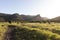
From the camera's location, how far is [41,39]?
19359 mm

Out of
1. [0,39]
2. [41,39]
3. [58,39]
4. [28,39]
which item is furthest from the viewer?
[0,39]

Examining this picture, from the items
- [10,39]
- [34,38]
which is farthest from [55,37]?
[10,39]

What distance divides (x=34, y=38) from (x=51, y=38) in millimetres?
2093

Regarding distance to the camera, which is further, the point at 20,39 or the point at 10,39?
the point at 10,39

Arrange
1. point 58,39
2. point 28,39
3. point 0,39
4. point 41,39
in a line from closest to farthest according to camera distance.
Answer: point 58,39
point 41,39
point 28,39
point 0,39

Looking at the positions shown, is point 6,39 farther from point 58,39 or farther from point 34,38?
point 58,39

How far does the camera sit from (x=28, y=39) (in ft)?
68.6

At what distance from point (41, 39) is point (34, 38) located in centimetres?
114

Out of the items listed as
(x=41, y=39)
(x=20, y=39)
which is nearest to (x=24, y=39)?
(x=20, y=39)

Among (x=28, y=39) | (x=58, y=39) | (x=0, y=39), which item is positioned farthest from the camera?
(x=0, y=39)

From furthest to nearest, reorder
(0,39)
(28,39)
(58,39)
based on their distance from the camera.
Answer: (0,39), (28,39), (58,39)

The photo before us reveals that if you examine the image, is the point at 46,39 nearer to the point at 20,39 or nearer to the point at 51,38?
the point at 51,38

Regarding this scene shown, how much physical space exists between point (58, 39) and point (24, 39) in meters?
4.54

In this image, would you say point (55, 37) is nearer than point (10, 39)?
Yes
